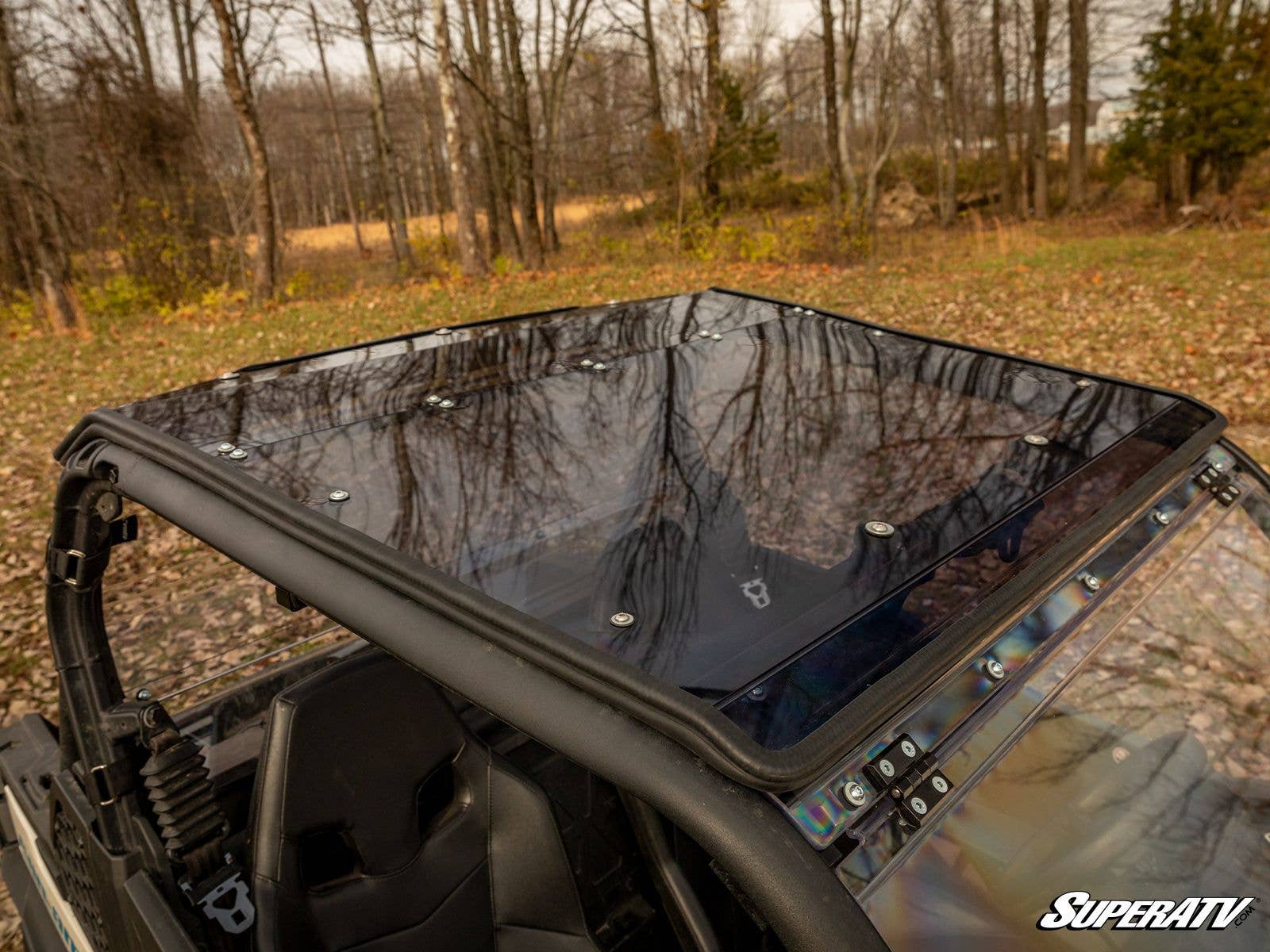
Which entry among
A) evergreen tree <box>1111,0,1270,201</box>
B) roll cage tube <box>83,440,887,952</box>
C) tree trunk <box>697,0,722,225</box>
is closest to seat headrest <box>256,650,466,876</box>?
roll cage tube <box>83,440,887,952</box>

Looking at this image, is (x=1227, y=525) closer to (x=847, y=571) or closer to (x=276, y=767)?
(x=847, y=571)

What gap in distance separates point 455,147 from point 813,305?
10.4 meters

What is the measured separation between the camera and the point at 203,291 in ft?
58.7

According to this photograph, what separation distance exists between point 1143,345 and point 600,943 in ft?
28.3

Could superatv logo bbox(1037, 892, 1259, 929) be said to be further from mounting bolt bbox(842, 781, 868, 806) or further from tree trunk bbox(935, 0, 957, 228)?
tree trunk bbox(935, 0, 957, 228)

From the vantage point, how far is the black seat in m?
1.72

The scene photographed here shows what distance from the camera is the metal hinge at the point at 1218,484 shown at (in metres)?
1.79

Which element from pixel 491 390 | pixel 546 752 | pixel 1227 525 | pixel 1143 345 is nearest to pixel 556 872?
pixel 546 752

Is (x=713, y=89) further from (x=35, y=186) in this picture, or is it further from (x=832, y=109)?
(x=35, y=186)

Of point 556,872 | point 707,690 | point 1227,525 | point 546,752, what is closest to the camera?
point 707,690

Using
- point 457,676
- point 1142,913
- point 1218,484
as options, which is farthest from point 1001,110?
point 457,676

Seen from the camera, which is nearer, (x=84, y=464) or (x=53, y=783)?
(x=84, y=464)

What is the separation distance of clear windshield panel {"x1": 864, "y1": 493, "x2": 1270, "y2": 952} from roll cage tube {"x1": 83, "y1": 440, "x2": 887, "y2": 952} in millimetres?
189

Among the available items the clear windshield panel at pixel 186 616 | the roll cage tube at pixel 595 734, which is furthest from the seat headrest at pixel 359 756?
the clear windshield panel at pixel 186 616
